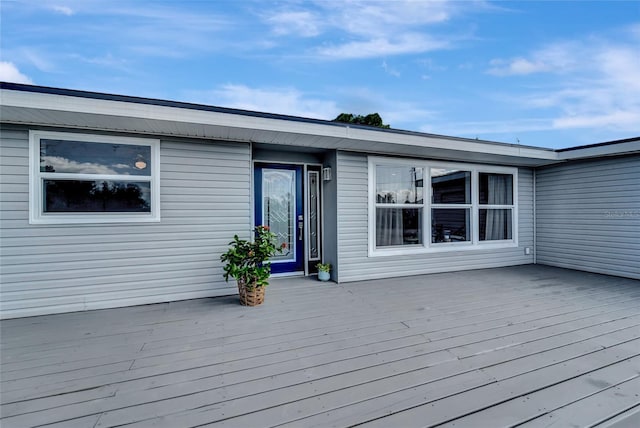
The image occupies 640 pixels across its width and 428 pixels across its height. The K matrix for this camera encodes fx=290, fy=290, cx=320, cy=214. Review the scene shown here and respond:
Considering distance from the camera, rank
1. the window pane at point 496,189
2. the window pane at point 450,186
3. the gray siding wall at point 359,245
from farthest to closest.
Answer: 1. the window pane at point 496,189
2. the window pane at point 450,186
3. the gray siding wall at point 359,245

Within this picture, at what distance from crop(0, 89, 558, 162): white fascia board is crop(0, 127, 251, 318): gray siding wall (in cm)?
72

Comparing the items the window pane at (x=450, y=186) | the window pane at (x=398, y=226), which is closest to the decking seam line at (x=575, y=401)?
the window pane at (x=398, y=226)

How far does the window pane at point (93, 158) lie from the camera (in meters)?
3.40

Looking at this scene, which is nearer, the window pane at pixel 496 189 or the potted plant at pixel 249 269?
the potted plant at pixel 249 269

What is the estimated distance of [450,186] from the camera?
18.6ft

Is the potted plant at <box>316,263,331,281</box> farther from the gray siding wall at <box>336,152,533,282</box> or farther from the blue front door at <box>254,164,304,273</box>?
the blue front door at <box>254,164,304,273</box>

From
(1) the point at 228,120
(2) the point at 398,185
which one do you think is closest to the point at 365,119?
(2) the point at 398,185

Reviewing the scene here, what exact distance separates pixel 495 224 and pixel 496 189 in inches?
29.1

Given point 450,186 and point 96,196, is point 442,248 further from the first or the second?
point 96,196

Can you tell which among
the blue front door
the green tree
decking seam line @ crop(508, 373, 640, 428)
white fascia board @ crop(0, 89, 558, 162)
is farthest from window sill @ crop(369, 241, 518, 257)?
the green tree

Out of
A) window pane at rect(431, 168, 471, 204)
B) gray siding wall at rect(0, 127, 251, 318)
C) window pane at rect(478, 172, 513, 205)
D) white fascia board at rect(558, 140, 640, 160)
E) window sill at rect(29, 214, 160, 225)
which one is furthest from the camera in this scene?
window pane at rect(478, 172, 513, 205)

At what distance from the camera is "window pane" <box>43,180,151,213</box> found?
11.3ft

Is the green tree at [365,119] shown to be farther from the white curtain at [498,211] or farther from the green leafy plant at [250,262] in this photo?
the green leafy plant at [250,262]

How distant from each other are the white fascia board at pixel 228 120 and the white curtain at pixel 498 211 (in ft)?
3.14
